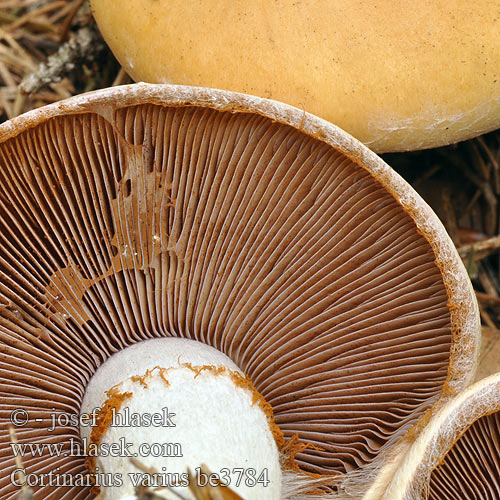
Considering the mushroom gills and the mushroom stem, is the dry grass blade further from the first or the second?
the mushroom gills

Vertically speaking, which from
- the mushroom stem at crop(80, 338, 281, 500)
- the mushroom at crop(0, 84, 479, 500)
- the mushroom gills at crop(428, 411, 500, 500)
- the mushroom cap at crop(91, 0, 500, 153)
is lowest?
the mushroom gills at crop(428, 411, 500, 500)

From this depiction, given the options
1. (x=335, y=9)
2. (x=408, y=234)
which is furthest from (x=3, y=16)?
(x=408, y=234)

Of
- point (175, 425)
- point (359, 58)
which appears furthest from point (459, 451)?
point (359, 58)

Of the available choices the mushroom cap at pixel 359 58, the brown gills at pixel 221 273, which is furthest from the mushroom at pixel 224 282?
the mushroom cap at pixel 359 58

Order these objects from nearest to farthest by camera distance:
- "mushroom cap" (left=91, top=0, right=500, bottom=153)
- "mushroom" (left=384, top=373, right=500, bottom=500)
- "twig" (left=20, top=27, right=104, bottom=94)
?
"mushroom" (left=384, top=373, right=500, bottom=500) → "mushroom cap" (left=91, top=0, right=500, bottom=153) → "twig" (left=20, top=27, right=104, bottom=94)

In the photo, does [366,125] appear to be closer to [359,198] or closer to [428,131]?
[428,131]

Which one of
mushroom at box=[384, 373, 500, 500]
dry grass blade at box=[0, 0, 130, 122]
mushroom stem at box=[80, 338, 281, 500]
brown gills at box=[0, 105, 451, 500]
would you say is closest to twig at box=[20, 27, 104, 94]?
dry grass blade at box=[0, 0, 130, 122]

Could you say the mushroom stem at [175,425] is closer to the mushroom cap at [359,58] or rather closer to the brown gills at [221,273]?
the brown gills at [221,273]

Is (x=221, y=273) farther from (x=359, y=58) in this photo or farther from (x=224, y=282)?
(x=359, y=58)
